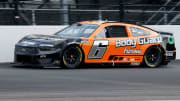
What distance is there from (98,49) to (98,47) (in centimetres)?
5

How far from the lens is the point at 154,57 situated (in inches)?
579

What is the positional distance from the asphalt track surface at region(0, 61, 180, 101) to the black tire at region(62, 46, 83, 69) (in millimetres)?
286

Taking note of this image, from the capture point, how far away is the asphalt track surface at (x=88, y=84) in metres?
8.32

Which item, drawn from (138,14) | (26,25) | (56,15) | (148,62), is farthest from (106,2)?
(148,62)

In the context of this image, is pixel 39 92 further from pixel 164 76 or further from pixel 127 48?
pixel 127 48

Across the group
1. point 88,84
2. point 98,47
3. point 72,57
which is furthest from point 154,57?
point 88,84

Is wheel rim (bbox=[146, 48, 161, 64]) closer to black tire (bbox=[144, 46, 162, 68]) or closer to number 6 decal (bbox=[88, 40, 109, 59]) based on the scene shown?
black tire (bbox=[144, 46, 162, 68])

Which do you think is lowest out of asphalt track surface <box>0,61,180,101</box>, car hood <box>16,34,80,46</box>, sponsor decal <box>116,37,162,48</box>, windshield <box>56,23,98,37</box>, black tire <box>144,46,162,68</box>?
asphalt track surface <box>0,61,180,101</box>

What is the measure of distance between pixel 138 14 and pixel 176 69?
509cm

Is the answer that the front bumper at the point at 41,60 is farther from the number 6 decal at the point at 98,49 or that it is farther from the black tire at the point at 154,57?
the black tire at the point at 154,57

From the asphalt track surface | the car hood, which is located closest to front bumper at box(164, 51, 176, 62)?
the asphalt track surface

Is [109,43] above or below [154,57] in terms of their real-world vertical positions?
above

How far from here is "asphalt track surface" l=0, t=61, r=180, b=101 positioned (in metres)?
8.32

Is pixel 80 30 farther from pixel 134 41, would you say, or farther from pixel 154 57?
pixel 154 57
